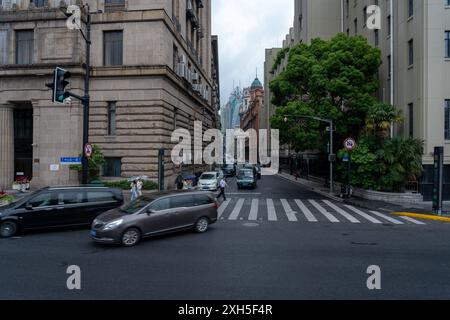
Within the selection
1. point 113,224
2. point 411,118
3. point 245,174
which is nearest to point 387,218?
point 411,118

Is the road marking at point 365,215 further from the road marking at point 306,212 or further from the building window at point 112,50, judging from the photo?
the building window at point 112,50

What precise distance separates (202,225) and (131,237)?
3.01 meters

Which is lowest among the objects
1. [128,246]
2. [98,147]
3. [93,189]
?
[128,246]

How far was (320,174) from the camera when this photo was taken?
39.8 metres

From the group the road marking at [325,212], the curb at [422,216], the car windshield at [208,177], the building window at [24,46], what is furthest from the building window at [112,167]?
the curb at [422,216]

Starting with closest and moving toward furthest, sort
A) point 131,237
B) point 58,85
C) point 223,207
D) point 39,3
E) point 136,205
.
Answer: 1. point 131,237
2. point 136,205
3. point 58,85
4. point 223,207
5. point 39,3

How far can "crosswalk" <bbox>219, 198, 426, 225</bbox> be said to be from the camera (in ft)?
51.6

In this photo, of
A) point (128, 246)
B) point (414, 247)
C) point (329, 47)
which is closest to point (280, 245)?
point (414, 247)

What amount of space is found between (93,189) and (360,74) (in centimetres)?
2136

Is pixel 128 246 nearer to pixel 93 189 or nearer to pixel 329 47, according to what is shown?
pixel 93 189

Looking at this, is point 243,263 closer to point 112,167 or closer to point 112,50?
point 112,167

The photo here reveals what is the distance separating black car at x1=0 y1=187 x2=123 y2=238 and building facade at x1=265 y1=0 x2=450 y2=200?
773 inches

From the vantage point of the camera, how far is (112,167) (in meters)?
27.0

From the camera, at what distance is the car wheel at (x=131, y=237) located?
1075cm
